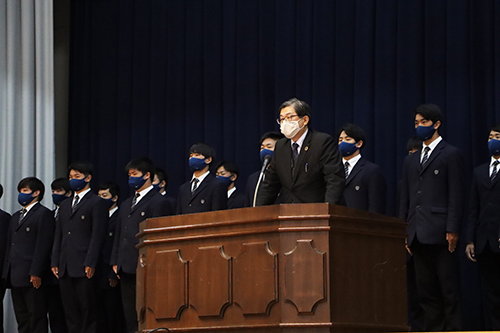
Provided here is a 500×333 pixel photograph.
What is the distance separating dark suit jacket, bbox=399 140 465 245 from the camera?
494 centimetres

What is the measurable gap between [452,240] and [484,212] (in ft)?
1.63

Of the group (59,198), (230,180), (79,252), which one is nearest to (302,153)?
(230,180)

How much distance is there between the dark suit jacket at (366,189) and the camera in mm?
5449

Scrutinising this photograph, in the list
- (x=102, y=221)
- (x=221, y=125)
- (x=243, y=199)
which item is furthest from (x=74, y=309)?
(x=221, y=125)

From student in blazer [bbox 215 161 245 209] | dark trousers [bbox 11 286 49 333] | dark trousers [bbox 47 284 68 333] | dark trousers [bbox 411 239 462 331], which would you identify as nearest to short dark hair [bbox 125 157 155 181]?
student in blazer [bbox 215 161 245 209]

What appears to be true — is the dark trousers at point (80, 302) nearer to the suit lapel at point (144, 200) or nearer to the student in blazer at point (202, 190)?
the suit lapel at point (144, 200)

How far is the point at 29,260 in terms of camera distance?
6645 millimetres

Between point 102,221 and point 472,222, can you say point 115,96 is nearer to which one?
point 102,221

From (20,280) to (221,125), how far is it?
8.12 feet

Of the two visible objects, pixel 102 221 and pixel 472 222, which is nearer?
pixel 472 222

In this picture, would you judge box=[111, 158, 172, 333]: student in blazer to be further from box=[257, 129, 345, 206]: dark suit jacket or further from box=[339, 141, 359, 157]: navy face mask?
box=[257, 129, 345, 206]: dark suit jacket

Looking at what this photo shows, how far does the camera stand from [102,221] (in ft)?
20.7

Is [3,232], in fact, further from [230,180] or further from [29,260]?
[230,180]

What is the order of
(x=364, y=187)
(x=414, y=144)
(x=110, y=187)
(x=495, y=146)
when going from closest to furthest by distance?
1. (x=495, y=146)
2. (x=364, y=187)
3. (x=414, y=144)
4. (x=110, y=187)
